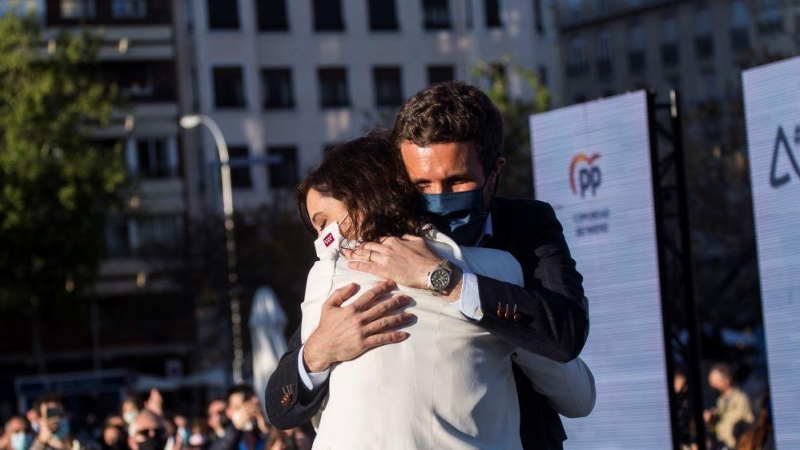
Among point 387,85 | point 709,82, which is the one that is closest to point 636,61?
point 709,82

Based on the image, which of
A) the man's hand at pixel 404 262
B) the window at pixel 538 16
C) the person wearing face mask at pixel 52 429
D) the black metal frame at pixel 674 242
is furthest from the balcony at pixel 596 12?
the man's hand at pixel 404 262

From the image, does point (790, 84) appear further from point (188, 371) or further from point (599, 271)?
point (188, 371)

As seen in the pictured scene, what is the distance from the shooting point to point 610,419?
1039 cm

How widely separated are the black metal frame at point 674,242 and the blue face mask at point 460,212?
635 centimetres

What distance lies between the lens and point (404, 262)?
3.76 m

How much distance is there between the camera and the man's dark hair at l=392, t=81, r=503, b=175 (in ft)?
12.6

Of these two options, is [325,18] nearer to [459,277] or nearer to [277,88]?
[277,88]

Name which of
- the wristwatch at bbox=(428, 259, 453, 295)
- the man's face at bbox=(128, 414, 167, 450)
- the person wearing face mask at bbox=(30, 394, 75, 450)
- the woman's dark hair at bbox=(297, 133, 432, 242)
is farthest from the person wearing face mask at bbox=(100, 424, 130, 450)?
the wristwatch at bbox=(428, 259, 453, 295)

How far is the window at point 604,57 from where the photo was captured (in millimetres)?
79375

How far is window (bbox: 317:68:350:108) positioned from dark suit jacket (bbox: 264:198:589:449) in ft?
179

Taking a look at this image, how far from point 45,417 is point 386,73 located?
45432 millimetres

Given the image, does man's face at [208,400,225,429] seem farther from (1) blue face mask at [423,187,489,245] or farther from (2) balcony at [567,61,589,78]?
(2) balcony at [567,61,589,78]

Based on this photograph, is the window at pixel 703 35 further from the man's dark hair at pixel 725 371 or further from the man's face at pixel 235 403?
the man's face at pixel 235 403

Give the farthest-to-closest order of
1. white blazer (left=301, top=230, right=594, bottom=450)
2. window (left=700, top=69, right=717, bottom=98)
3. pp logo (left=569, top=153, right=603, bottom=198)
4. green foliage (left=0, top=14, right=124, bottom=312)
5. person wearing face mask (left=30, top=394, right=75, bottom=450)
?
window (left=700, top=69, right=717, bottom=98) → green foliage (left=0, top=14, right=124, bottom=312) → person wearing face mask (left=30, top=394, right=75, bottom=450) → pp logo (left=569, top=153, right=603, bottom=198) → white blazer (left=301, top=230, right=594, bottom=450)
